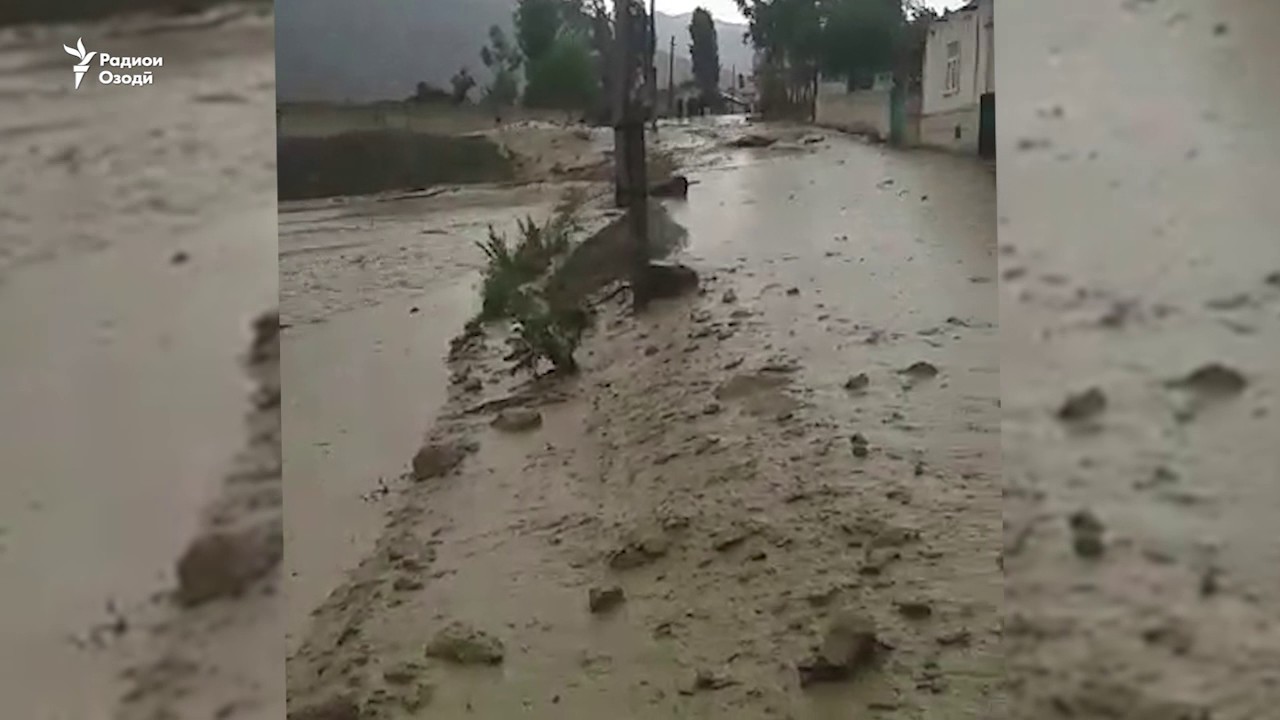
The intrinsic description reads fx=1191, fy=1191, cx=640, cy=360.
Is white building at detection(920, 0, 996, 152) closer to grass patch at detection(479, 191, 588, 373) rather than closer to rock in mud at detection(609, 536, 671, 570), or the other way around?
grass patch at detection(479, 191, 588, 373)

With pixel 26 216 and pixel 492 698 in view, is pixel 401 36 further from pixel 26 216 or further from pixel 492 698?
pixel 492 698

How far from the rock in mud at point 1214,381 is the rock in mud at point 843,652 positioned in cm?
53

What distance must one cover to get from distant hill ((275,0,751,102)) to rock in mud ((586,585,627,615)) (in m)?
0.71

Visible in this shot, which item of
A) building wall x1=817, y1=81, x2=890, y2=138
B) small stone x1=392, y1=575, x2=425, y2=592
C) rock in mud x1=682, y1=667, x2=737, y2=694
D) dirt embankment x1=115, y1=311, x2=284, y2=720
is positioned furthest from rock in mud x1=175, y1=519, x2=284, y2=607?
building wall x1=817, y1=81, x2=890, y2=138

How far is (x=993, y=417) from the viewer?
162 cm

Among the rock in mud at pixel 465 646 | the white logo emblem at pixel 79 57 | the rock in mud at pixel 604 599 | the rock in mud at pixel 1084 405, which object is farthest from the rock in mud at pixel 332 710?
the rock in mud at pixel 1084 405

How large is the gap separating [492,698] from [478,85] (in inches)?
33.1

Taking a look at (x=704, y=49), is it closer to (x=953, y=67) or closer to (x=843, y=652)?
(x=953, y=67)

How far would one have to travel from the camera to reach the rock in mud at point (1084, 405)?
1590mm

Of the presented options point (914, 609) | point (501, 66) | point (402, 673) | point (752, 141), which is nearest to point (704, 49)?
point (752, 141)

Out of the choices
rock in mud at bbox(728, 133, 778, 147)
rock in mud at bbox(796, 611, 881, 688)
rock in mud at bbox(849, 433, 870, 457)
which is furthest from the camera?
rock in mud at bbox(728, 133, 778, 147)

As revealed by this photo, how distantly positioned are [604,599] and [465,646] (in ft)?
0.63

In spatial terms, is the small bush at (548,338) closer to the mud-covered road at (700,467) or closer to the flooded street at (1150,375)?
the mud-covered road at (700,467)

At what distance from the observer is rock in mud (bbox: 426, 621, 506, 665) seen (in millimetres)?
1560
